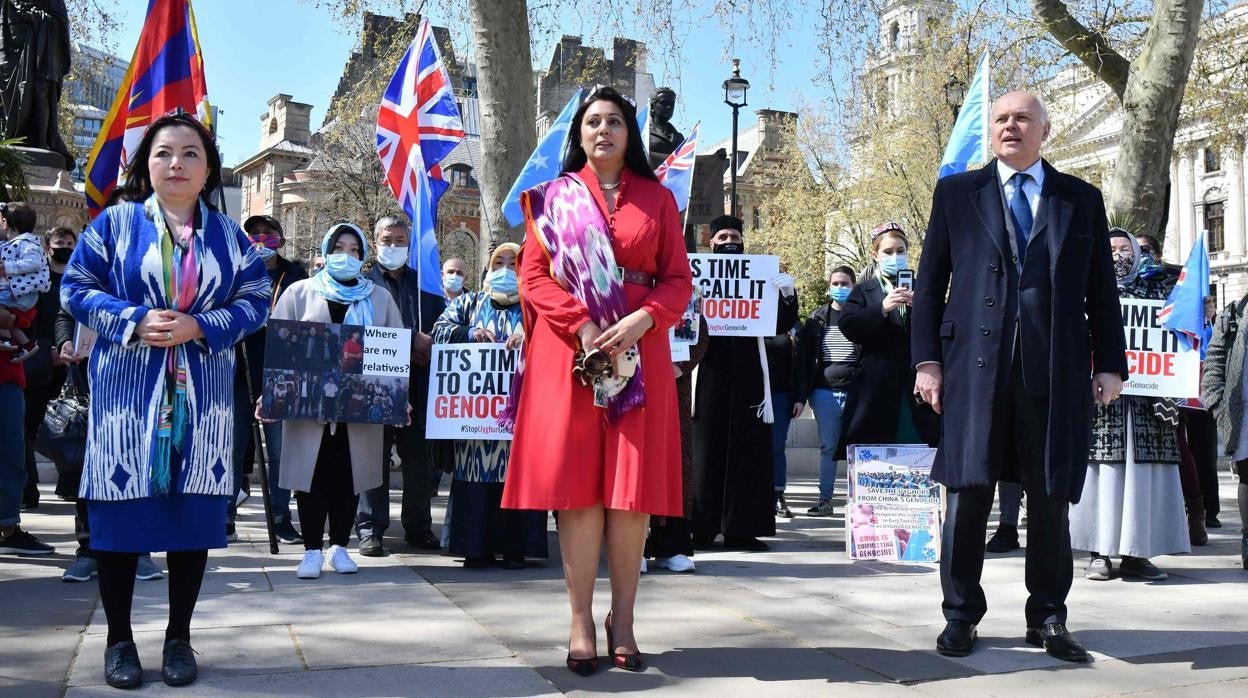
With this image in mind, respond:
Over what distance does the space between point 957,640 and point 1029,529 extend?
0.58 m

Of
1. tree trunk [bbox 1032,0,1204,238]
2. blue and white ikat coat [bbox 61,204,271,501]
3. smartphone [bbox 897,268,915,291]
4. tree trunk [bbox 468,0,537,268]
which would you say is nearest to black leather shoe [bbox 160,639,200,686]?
blue and white ikat coat [bbox 61,204,271,501]

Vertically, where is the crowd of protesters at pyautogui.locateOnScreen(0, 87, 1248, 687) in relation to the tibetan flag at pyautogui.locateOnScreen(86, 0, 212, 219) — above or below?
below

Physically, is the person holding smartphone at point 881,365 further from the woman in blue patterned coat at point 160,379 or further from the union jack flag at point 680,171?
the woman in blue patterned coat at point 160,379

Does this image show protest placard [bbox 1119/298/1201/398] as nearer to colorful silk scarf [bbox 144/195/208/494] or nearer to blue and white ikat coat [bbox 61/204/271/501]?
blue and white ikat coat [bbox 61/204/271/501]

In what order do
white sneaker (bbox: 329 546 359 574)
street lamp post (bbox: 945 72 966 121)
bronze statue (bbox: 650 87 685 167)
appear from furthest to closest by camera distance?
street lamp post (bbox: 945 72 966 121)
bronze statue (bbox: 650 87 685 167)
white sneaker (bbox: 329 546 359 574)

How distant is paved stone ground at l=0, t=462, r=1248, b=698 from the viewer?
3.78 m

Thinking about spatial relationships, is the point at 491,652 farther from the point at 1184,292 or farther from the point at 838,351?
the point at 838,351

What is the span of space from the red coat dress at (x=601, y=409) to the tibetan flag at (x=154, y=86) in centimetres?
325

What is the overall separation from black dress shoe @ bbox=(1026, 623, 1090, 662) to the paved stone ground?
0.05m

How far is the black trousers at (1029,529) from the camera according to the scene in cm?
427

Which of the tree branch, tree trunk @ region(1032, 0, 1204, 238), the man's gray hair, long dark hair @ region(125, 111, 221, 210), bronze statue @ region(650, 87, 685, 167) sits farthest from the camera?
the tree branch

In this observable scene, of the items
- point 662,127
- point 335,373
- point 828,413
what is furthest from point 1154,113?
point 335,373

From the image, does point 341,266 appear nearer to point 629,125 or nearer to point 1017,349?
point 629,125

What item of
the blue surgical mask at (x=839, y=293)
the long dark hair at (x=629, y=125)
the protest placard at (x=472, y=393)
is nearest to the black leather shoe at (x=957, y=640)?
the long dark hair at (x=629, y=125)
